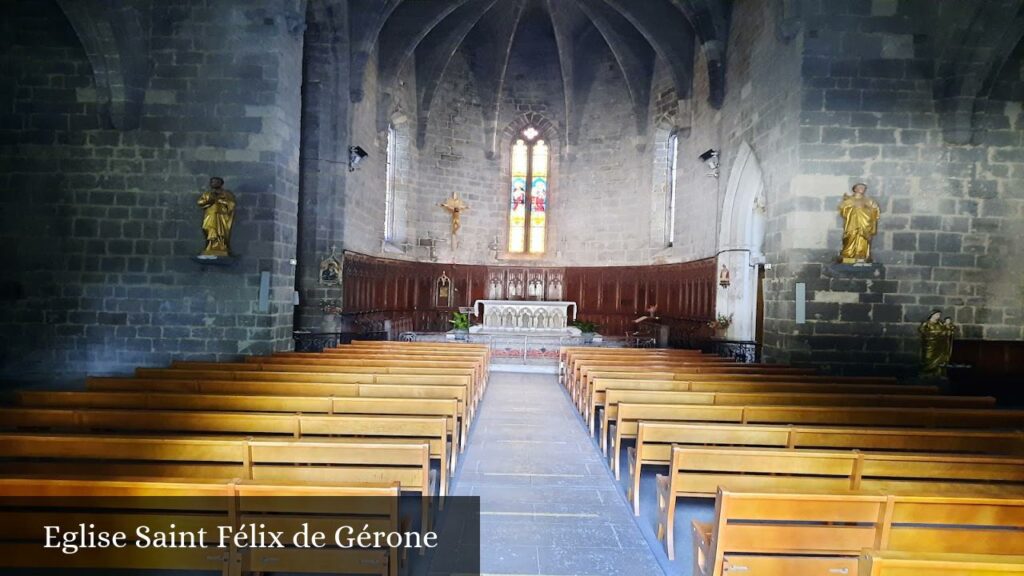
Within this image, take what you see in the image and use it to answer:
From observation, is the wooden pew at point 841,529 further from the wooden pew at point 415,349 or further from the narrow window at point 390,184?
the narrow window at point 390,184

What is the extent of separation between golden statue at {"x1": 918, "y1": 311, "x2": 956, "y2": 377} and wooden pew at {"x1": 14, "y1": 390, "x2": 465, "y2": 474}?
8.28 m

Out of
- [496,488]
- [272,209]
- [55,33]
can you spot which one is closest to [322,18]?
[55,33]

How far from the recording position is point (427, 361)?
27.6ft

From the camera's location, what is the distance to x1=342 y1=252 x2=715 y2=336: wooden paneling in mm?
15672

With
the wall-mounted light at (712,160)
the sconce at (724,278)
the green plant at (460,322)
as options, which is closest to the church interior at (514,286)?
the wall-mounted light at (712,160)

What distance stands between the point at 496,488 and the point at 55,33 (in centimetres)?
1090

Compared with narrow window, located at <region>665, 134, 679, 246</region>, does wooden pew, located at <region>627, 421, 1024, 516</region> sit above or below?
below

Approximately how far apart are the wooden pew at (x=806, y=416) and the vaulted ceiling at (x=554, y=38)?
35.0 ft

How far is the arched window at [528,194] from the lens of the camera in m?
21.5

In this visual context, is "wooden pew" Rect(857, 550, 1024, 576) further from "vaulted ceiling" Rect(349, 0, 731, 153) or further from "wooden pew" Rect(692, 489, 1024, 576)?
"vaulted ceiling" Rect(349, 0, 731, 153)

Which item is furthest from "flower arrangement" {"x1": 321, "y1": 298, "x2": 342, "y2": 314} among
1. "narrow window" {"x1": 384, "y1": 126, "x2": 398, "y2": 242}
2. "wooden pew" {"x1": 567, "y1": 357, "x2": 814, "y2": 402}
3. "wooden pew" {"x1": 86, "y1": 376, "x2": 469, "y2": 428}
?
"wooden pew" {"x1": 86, "y1": 376, "x2": 469, "y2": 428}

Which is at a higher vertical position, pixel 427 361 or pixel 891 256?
pixel 891 256

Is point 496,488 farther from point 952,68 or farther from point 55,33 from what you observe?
point 55,33

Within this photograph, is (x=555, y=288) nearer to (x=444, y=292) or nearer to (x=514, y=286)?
(x=514, y=286)
